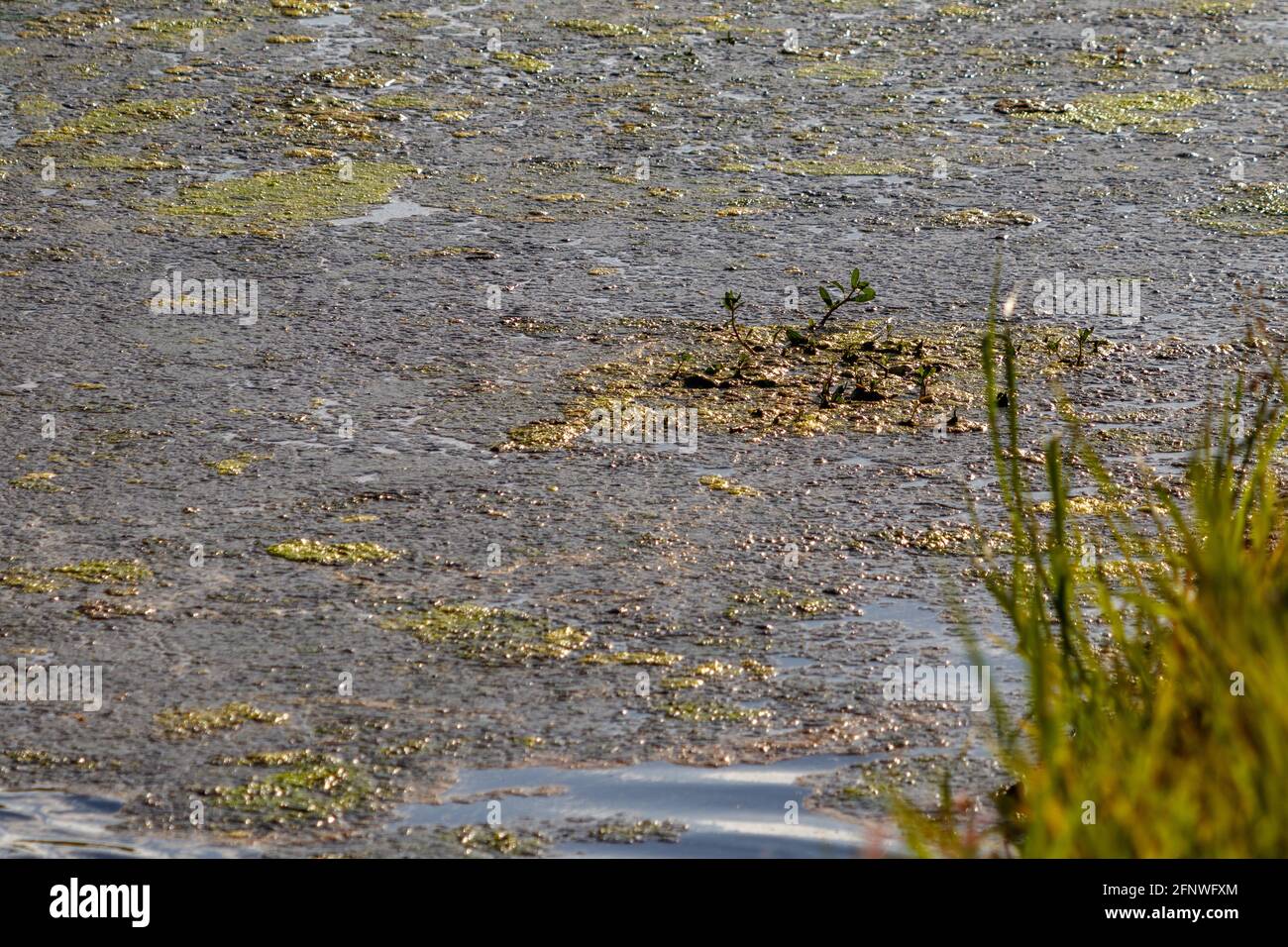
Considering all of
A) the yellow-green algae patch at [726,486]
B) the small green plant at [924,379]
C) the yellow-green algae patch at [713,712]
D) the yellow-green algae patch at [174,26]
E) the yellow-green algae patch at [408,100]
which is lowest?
the yellow-green algae patch at [713,712]

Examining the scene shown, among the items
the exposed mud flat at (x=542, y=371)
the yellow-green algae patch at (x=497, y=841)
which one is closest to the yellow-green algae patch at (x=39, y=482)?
the exposed mud flat at (x=542, y=371)

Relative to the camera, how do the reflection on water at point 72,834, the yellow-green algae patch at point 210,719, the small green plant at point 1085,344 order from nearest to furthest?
the reflection on water at point 72,834
the yellow-green algae patch at point 210,719
the small green plant at point 1085,344

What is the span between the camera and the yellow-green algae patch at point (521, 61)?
6648mm

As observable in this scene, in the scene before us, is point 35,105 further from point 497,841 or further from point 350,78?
point 497,841

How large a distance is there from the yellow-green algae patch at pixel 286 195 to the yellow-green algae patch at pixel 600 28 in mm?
1891

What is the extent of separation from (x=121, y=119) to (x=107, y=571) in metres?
3.25

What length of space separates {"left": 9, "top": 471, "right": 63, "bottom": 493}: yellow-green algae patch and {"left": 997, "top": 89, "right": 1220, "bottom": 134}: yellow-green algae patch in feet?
12.8

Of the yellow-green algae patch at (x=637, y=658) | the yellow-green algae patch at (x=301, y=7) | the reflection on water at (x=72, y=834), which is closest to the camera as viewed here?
the reflection on water at (x=72, y=834)

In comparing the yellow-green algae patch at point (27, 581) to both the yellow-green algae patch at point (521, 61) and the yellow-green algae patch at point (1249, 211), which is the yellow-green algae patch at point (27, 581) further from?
the yellow-green algae patch at point (521, 61)

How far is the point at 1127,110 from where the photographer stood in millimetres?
6289

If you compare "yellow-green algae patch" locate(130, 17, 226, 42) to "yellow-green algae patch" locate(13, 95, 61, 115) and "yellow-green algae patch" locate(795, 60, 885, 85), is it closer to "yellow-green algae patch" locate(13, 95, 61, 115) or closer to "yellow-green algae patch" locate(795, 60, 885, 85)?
"yellow-green algae patch" locate(13, 95, 61, 115)

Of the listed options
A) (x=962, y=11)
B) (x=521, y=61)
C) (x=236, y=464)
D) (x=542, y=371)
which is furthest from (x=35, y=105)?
(x=962, y=11)

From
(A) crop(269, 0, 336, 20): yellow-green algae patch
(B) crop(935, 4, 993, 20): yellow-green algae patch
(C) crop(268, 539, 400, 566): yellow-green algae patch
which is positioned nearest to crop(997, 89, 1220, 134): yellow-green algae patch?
(B) crop(935, 4, 993, 20): yellow-green algae patch

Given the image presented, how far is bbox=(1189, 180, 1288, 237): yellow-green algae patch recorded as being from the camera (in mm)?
5121
